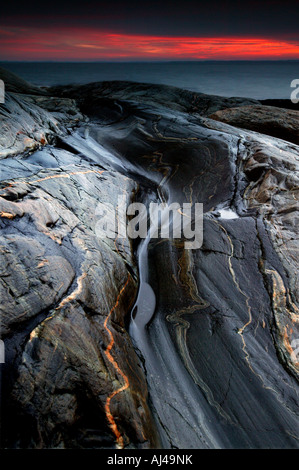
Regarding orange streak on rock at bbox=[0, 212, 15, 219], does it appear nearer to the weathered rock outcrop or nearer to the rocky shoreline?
the rocky shoreline

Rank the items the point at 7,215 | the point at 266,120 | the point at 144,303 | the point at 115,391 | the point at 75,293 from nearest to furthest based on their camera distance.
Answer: the point at 115,391
the point at 75,293
the point at 7,215
the point at 144,303
the point at 266,120

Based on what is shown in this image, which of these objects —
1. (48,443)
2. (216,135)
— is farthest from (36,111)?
(48,443)

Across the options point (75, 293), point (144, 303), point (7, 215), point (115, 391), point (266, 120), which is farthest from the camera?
point (266, 120)

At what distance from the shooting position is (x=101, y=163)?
4277 mm

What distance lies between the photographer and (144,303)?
2930mm

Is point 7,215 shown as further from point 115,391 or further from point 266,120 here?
point 266,120

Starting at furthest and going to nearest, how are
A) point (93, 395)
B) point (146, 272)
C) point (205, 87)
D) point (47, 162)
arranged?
point (205, 87) → point (47, 162) → point (146, 272) → point (93, 395)

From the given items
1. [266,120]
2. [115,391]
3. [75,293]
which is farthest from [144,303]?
[266,120]

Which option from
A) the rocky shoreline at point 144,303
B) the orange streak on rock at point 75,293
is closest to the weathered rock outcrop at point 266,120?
the rocky shoreline at point 144,303

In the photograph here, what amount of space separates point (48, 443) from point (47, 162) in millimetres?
2806

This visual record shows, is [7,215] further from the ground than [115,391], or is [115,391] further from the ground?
[7,215]

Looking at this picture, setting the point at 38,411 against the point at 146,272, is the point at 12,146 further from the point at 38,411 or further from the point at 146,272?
the point at 38,411

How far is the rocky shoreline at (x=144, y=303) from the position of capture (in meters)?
1.81

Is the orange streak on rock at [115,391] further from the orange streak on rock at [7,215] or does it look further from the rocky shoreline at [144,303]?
the orange streak on rock at [7,215]
